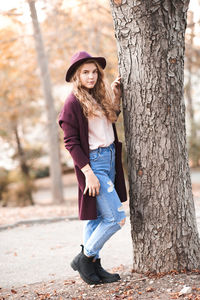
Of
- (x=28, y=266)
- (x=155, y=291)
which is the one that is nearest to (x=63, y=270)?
(x=28, y=266)

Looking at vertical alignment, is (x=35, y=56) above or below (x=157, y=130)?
above

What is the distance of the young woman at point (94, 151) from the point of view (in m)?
3.27

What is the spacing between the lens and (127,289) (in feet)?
10.8

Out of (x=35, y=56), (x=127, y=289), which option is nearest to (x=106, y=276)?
(x=127, y=289)

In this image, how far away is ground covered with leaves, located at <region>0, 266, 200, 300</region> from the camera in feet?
10.2

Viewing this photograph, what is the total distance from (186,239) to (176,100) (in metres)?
1.25

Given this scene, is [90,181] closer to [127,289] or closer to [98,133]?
[98,133]

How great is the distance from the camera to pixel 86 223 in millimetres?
3652

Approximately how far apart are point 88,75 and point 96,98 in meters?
0.23

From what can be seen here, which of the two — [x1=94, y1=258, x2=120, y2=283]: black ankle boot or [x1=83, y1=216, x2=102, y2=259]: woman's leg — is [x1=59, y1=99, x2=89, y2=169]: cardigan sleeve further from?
[x1=94, y1=258, x2=120, y2=283]: black ankle boot

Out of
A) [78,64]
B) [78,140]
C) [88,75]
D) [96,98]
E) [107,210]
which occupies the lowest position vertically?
[107,210]

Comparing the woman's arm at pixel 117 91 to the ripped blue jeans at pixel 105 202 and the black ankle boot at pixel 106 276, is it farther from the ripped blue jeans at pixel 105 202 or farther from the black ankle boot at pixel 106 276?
the black ankle boot at pixel 106 276

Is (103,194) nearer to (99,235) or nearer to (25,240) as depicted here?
(99,235)

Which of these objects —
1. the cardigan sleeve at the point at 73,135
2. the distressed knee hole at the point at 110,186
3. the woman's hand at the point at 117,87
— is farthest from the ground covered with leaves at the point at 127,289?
the woman's hand at the point at 117,87
